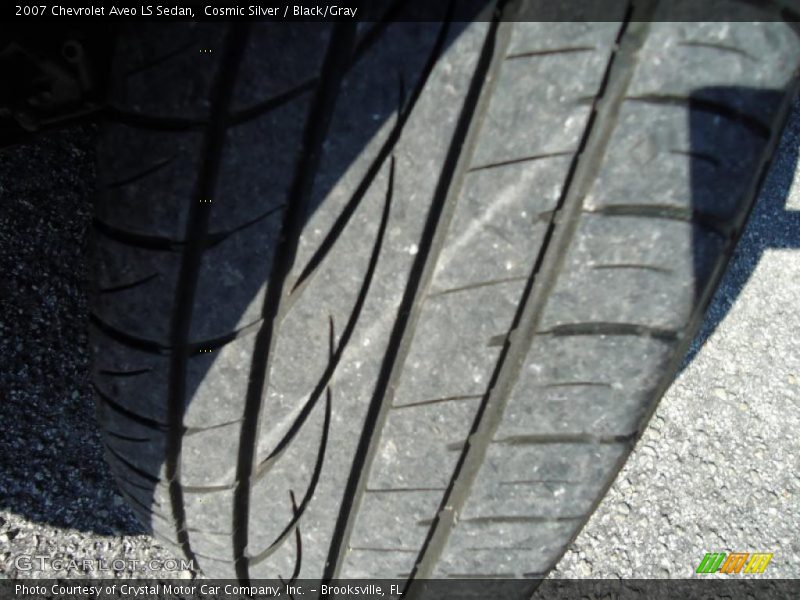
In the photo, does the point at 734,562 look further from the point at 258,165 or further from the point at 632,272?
the point at 258,165

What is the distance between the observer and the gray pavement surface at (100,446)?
1066 millimetres

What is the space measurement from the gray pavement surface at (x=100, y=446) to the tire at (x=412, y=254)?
0.94 feet

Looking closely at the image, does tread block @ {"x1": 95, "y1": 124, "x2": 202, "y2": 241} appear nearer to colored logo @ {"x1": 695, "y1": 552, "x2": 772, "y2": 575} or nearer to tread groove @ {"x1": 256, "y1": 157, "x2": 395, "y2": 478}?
tread groove @ {"x1": 256, "y1": 157, "x2": 395, "y2": 478}

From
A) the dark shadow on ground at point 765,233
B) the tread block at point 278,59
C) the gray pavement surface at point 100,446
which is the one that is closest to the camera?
the tread block at point 278,59

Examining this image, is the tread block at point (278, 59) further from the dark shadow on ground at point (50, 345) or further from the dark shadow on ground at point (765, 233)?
the dark shadow on ground at point (765, 233)

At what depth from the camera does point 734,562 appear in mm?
1148

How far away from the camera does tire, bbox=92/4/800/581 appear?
0.67 metres

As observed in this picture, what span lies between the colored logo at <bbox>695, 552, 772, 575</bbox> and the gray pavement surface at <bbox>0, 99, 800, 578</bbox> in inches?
0.4

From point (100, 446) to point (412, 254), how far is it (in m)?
0.63

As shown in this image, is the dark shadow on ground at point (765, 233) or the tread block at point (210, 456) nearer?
the tread block at point (210, 456)

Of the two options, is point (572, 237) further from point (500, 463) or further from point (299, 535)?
point (299, 535)

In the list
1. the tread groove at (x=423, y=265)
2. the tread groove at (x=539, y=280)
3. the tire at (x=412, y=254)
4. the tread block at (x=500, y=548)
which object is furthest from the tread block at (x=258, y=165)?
the tread block at (x=500, y=548)

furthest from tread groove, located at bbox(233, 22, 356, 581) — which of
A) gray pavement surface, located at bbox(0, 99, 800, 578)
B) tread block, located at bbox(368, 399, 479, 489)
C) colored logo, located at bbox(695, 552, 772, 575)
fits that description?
colored logo, located at bbox(695, 552, 772, 575)

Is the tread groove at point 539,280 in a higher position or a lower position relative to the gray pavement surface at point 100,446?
higher
